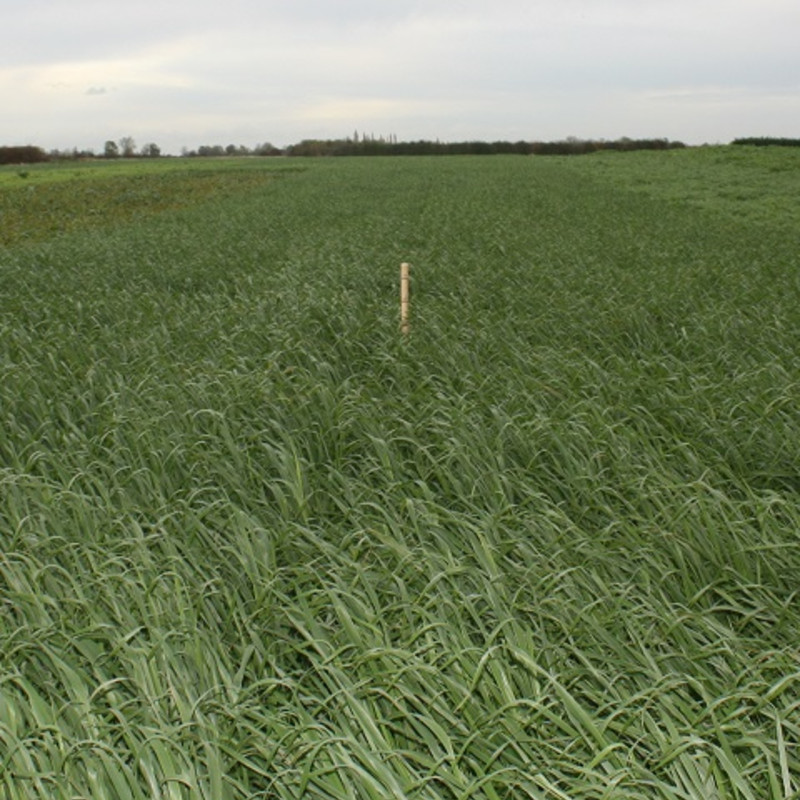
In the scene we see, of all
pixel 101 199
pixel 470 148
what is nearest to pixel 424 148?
pixel 470 148

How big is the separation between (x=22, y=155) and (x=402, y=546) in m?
94.7

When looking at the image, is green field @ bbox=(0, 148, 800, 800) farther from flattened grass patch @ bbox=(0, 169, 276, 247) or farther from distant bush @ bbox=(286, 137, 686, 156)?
distant bush @ bbox=(286, 137, 686, 156)

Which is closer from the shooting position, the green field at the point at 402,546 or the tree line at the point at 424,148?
the green field at the point at 402,546

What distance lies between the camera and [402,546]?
3.89 m

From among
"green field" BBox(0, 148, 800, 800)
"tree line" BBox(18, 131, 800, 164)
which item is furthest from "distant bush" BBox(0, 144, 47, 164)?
"green field" BBox(0, 148, 800, 800)

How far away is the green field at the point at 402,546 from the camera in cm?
276

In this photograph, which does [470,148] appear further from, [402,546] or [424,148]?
[402,546]

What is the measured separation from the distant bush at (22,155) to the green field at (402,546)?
8590cm

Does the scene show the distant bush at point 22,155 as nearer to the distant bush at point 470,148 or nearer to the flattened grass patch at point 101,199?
the distant bush at point 470,148

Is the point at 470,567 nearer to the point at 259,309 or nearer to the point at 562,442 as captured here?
the point at 562,442

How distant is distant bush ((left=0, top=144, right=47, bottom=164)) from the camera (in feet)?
286

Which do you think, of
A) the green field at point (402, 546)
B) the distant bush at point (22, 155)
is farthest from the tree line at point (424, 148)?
the green field at point (402, 546)

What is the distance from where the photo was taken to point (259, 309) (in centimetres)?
861

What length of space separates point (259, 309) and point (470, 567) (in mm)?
5418
